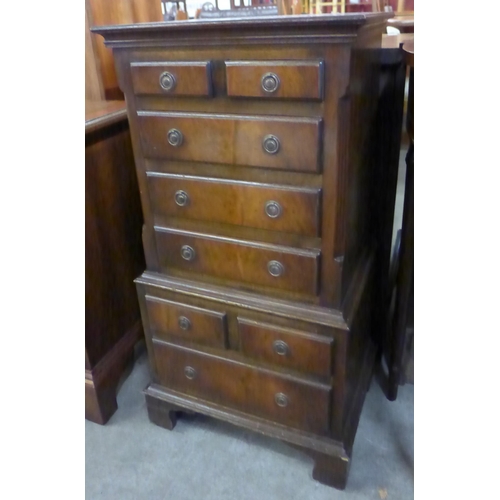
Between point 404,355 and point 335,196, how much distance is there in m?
0.85

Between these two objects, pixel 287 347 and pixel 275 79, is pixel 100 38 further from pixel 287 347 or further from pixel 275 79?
pixel 287 347

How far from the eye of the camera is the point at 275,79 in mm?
933

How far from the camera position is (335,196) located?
102 cm

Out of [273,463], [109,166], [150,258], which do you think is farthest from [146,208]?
[273,463]

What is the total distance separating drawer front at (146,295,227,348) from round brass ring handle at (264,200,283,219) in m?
0.33

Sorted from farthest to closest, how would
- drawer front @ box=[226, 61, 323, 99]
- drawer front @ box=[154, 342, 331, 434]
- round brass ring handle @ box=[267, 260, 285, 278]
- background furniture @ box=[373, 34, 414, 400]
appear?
background furniture @ box=[373, 34, 414, 400], drawer front @ box=[154, 342, 331, 434], round brass ring handle @ box=[267, 260, 285, 278], drawer front @ box=[226, 61, 323, 99]

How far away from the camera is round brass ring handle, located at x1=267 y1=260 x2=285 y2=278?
3.73 feet

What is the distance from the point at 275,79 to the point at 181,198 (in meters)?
0.39

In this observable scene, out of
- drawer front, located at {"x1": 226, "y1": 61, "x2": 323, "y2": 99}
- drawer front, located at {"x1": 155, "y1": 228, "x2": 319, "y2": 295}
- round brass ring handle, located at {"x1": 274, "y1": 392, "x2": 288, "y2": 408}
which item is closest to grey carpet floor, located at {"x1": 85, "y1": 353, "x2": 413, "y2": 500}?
round brass ring handle, located at {"x1": 274, "y1": 392, "x2": 288, "y2": 408}

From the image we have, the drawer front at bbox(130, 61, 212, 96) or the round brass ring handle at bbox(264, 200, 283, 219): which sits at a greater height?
the drawer front at bbox(130, 61, 212, 96)

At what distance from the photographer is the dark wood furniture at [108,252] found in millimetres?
1391

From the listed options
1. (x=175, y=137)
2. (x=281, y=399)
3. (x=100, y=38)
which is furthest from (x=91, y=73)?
(x=281, y=399)

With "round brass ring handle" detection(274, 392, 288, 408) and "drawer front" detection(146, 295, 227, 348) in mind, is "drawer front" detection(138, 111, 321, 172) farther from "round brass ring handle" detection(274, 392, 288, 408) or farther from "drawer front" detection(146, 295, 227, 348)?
"round brass ring handle" detection(274, 392, 288, 408)
